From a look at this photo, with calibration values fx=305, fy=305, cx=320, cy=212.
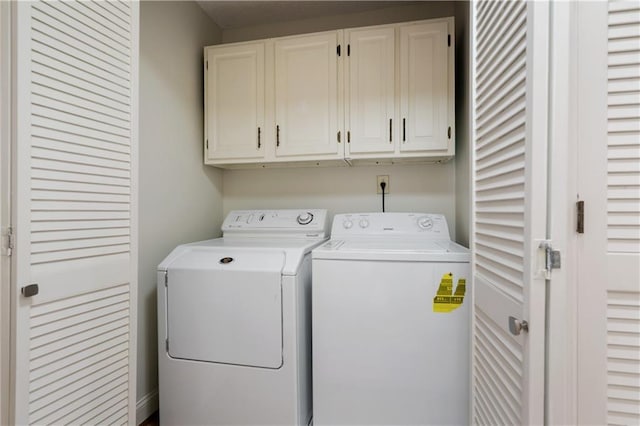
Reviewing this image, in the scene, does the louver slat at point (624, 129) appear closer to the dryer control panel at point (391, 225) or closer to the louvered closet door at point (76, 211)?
the dryer control panel at point (391, 225)

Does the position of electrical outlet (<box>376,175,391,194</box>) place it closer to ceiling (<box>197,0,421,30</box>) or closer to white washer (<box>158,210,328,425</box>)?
white washer (<box>158,210,328,425</box>)

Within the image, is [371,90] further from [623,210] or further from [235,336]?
[235,336]

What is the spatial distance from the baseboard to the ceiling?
8.22ft

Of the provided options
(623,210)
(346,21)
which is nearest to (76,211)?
(623,210)

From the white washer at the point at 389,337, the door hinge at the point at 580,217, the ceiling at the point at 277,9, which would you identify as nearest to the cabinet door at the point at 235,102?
the ceiling at the point at 277,9

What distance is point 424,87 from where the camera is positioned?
5.94ft

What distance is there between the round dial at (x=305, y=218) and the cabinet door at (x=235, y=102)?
19.3 inches

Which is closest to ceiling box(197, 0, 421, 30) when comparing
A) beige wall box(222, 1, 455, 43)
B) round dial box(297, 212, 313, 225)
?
beige wall box(222, 1, 455, 43)

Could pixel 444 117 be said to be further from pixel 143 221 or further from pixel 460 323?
pixel 143 221

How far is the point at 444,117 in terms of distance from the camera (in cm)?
180

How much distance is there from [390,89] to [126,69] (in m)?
1.37

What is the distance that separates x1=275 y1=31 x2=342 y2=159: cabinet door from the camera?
1.93 m

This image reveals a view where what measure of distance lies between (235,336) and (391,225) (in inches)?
43.2

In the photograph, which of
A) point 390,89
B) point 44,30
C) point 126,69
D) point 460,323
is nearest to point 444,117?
point 390,89
